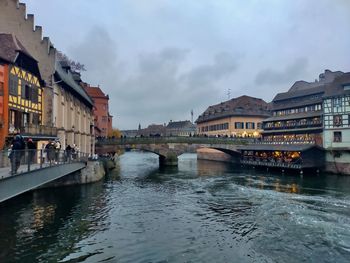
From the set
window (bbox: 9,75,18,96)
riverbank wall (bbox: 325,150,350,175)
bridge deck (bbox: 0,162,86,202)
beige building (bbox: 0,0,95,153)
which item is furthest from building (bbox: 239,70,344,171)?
bridge deck (bbox: 0,162,86,202)

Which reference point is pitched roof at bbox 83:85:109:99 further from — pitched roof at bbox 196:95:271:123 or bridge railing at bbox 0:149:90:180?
bridge railing at bbox 0:149:90:180

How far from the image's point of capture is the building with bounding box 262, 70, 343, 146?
55.6 m

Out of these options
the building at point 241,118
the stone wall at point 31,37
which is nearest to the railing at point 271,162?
the building at point 241,118

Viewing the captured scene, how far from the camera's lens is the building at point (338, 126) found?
48.2 m

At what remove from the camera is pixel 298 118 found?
59656 millimetres

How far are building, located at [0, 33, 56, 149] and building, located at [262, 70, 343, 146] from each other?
41396 mm

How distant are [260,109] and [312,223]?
7421 centimetres

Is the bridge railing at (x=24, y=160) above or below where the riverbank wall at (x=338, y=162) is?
above

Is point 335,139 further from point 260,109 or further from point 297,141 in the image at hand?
point 260,109

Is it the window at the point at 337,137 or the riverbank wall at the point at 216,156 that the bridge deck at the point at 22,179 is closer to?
the window at the point at 337,137

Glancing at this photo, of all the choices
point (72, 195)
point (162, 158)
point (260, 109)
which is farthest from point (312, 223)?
point (260, 109)

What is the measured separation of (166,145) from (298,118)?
24630 millimetres

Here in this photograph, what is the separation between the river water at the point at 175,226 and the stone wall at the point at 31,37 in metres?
11.3

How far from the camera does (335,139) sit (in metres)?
49.9
